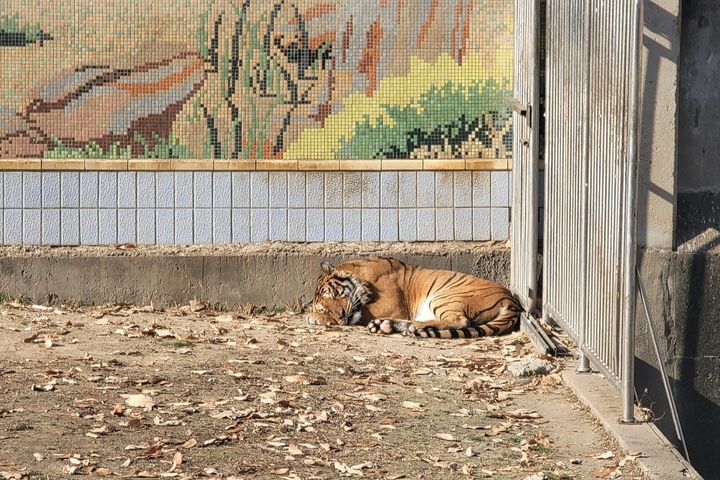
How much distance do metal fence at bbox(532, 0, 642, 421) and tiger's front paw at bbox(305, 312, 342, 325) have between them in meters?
2.24

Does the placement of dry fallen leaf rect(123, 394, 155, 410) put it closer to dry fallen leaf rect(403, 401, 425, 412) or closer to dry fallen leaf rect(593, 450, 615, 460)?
dry fallen leaf rect(403, 401, 425, 412)

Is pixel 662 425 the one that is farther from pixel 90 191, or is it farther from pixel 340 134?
pixel 90 191

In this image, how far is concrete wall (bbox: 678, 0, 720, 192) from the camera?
22.8 feet

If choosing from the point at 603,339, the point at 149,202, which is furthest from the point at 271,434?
the point at 149,202

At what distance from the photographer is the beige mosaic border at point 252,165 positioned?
35.0 ft

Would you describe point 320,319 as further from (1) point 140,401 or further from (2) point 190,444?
(2) point 190,444

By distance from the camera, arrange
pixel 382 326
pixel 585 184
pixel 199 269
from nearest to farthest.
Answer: pixel 585 184, pixel 382 326, pixel 199 269

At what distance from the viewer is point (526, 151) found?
10180 millimetres

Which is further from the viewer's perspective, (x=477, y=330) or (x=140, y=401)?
(x=477, y=330)

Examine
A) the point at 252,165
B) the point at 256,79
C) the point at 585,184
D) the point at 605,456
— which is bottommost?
the point at 605,456

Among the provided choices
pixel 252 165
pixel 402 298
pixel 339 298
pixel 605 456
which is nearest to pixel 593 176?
pixel 605 456

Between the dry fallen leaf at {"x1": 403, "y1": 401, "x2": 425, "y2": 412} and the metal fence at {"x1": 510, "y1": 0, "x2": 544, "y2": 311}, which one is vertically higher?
the metal fence at {"x1": 510, "y1": 0, "x2": 544, "y2": 311}

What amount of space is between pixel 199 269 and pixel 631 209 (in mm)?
5324

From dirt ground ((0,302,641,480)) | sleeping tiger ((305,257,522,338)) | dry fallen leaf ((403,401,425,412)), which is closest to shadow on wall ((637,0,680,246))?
dirt ground ((0,302,641,480))
